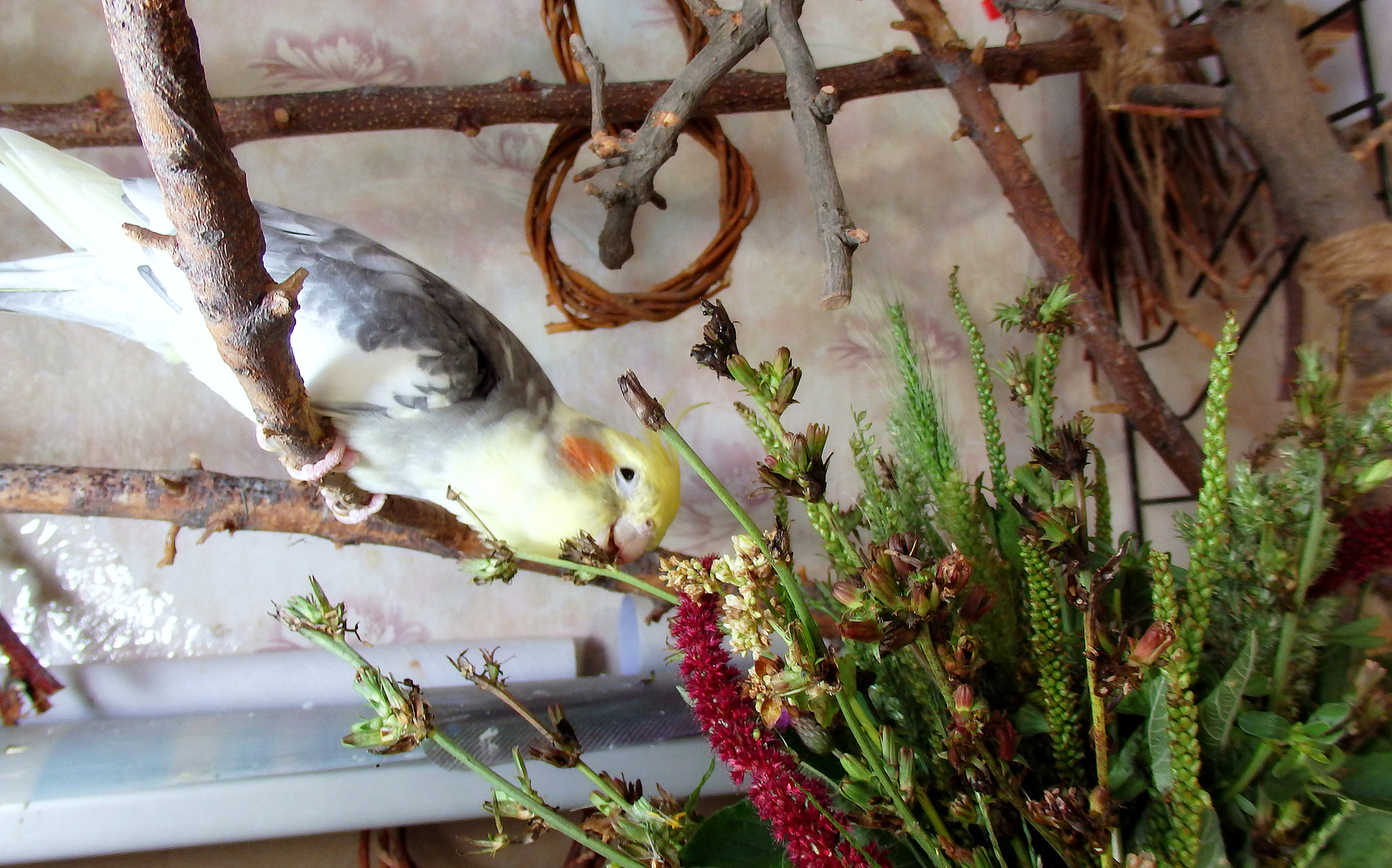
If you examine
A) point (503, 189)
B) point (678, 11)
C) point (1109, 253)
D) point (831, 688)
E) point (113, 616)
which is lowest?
point (831, 688)

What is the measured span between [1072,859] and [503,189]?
2.82 feet

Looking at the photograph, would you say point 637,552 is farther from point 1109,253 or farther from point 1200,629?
point 1109,253

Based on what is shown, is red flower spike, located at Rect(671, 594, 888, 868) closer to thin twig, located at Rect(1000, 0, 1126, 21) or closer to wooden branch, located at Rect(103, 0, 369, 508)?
wooden branch, located at Rect(103, 0, 369, 508)

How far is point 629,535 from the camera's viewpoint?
61 centimetres

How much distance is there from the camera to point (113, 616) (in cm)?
79

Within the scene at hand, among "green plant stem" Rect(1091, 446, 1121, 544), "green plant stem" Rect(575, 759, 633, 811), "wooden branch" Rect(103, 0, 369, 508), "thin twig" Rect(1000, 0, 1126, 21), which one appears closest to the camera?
"wooden branch" Rect(103, 0, 369, 508)

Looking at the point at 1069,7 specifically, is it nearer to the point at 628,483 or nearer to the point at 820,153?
the point at 820,153

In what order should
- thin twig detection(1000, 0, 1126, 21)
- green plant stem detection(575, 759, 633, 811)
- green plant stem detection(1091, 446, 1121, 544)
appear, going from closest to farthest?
green plant stem detection(575, 759, 633, 811), green plant stem detection(1091, 446, 1121, 544), thin twig detection(1000, 0, 1126, 21)

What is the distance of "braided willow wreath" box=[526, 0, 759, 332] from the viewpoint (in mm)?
806

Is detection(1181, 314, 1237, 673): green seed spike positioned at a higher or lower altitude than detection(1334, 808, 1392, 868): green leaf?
higher

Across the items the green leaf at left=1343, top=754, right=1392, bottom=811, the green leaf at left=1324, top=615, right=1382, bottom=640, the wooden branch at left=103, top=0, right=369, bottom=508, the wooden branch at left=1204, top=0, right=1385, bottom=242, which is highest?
the wooden branch at left=1204, top=0, right=1385, bottom=242

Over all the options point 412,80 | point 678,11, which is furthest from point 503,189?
point 678,11

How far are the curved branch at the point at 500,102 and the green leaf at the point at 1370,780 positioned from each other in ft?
2.10

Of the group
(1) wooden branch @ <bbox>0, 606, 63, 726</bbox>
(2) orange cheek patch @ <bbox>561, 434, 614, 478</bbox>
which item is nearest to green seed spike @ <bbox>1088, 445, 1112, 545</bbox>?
(2) orange cheek patch @ <bbox>561, 434, 614, 478</bbox>
